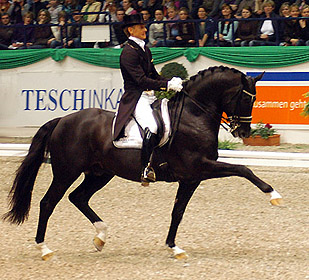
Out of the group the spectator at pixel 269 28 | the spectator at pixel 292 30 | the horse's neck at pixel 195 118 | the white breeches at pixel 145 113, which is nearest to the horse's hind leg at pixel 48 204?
the white breeches at pixel 145 113

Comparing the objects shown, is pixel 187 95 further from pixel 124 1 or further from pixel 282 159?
pixel 124 1

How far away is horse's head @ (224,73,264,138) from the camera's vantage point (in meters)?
6.35

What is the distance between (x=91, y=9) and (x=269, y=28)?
386 cm

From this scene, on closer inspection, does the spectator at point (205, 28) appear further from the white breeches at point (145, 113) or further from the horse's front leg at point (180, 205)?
the horse's front leg at point (180, 205)

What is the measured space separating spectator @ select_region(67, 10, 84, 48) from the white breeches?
8241mm

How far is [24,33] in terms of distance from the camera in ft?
49.4

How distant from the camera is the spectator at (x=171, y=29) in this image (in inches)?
537

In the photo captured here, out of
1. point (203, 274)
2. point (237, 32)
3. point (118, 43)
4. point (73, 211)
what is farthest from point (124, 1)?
point (203, 274)

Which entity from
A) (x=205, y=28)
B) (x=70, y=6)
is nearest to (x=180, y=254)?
(x=205, y=28)

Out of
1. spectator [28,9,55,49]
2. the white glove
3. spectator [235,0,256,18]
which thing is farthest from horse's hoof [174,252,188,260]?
spectator [28,9,55,49]

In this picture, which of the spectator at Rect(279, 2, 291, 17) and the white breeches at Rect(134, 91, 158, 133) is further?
the spectator at Rect(279, 2, 291, 17)

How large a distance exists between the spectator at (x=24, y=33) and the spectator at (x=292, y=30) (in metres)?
5.32

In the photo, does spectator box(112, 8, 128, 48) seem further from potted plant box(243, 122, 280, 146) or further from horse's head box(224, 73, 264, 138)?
horse's head box(224, 73, 264, 138)

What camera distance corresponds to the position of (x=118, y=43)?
14414 mm
